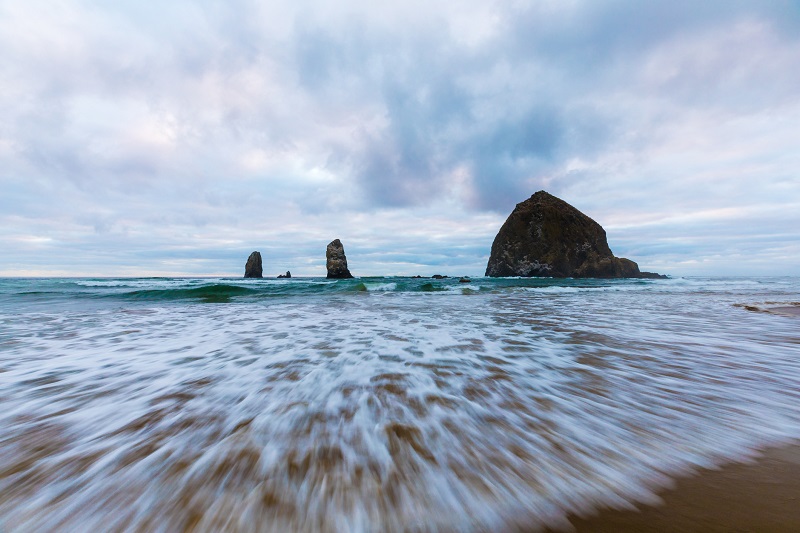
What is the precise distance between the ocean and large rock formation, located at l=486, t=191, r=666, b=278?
225 feet

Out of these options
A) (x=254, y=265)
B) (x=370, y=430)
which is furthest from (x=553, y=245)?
(x=370, y=430)

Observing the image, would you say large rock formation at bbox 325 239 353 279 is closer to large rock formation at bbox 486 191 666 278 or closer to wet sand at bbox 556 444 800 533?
large rock formation at bbox 486 191 666 278

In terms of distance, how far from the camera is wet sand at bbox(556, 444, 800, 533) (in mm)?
1204

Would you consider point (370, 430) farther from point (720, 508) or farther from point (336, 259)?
point (336, 259)

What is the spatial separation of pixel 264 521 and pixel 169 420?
154cm

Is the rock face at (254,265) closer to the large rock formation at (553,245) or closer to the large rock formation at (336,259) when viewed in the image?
the large rock formation at (336,259)

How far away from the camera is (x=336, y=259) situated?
59.5 meters

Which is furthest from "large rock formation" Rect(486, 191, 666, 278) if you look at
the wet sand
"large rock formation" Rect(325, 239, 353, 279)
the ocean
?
the wet sand

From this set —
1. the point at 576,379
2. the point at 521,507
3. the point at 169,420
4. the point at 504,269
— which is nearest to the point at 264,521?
the point at 521,507

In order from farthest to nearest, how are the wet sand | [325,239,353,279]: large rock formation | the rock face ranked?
the rock face → [325,239,353,279]: large rock formation → the wet sand

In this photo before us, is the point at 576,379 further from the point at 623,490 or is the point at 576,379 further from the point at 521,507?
the point at 521,507

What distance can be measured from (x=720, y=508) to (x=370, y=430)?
171 centimetres

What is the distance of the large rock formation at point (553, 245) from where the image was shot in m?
68.2

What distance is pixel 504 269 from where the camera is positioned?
73.5 metres
